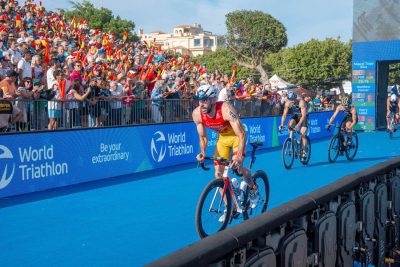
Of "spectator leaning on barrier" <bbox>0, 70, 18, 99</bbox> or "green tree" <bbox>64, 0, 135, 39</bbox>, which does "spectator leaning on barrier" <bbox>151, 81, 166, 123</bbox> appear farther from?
"green tree" <bbox>64, 0, 135, 39</bbox>

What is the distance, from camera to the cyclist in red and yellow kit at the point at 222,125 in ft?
22.4

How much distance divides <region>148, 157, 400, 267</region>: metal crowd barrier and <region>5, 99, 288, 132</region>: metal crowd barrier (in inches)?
328

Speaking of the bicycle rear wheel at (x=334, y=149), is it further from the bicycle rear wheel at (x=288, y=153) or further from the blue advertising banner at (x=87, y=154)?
the blue advertising banner at (x=87, y=154)

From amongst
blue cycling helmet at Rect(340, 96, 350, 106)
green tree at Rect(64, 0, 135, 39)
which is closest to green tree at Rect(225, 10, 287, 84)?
green tree at Rect(64, 0, 135, 39)

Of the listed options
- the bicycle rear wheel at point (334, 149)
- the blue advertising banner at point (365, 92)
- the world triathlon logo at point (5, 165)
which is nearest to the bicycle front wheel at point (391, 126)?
the blue advertising banner at point (365, 92)

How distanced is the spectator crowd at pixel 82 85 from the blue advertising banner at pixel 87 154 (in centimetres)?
103

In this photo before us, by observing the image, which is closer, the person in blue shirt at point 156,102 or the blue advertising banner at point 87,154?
the blue advertising banner at point 87,154

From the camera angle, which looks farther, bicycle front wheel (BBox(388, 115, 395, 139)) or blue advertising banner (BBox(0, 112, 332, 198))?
bicycle front wheel (BBox(388, 115, 395, 139))

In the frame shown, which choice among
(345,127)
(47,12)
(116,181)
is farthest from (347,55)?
(116,181)

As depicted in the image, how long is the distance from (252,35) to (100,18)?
2214 cm

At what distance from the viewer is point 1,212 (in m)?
8.52

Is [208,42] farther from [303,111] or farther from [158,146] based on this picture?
[303,111]

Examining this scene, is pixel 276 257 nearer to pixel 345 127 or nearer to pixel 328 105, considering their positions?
pixel 345 127

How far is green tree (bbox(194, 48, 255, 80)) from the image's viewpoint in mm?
80831
